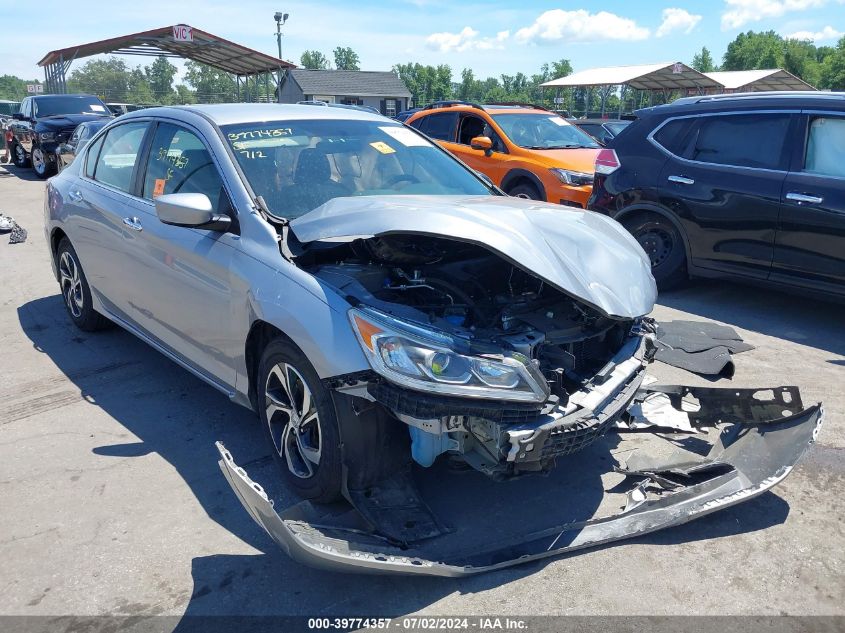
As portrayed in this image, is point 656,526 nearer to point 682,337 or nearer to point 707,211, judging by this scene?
point 682,337

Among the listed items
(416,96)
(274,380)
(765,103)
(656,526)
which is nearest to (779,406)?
(656,526)

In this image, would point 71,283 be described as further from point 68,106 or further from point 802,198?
point 68,106

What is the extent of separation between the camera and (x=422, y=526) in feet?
9.55

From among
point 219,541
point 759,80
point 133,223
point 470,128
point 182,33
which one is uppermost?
point 182,33

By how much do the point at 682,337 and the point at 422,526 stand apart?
315cm

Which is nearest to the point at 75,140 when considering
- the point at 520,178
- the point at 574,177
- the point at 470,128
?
the point at 470,128

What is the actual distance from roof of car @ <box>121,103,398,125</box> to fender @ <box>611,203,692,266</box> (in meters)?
3.16

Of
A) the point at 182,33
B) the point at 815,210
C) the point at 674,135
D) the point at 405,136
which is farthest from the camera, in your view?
the point at 182,33

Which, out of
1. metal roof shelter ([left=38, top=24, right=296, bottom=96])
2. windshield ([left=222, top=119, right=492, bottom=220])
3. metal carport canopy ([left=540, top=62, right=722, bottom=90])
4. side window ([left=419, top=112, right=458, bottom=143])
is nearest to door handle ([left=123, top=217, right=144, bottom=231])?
windshield ([left=222, top=119, right=492, bottom=220])

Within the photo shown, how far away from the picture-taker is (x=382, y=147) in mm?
4336

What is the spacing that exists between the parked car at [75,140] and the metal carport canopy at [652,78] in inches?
1073

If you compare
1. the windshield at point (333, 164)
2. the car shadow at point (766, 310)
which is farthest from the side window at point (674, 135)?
the windshield at point (333, 164)

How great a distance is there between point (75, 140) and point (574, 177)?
35.5 ft

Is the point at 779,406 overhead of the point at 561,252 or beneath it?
beneath
